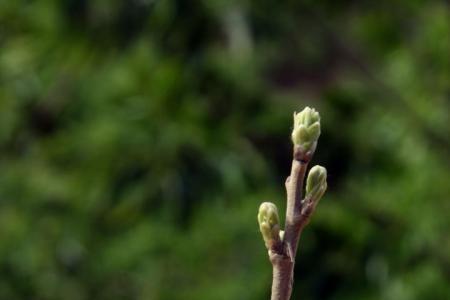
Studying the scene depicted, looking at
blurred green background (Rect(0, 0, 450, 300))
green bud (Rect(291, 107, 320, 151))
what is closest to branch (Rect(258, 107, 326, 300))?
green bud (Rect(291, 107, 320, 151))

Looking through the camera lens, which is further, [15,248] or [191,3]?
[15,248]

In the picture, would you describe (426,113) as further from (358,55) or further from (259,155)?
(259,155)

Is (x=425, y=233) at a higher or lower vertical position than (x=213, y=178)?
lower

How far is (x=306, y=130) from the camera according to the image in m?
0.93

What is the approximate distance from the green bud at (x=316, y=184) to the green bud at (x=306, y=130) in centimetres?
4

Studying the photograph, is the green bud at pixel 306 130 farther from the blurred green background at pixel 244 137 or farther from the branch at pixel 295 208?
the blurred green background at pixel 244 137

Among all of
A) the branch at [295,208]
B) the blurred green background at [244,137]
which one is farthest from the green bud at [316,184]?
the blurred green background at [244,137]

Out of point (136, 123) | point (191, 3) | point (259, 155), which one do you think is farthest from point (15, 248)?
point (191, 3)

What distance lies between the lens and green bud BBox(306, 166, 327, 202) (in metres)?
0.93

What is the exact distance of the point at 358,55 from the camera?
4.32 meters

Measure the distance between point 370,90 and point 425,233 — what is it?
0.66m

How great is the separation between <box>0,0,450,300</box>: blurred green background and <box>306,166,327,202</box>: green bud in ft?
8.89

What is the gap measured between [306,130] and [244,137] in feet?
10.7

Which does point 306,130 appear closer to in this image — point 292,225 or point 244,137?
point 292,225
